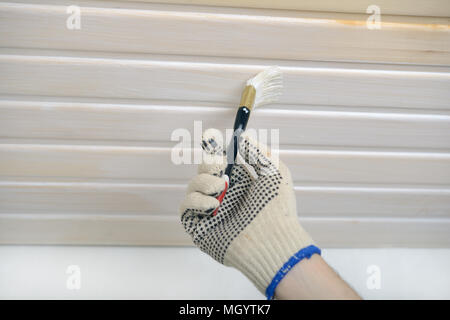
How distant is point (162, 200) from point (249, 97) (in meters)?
0.40

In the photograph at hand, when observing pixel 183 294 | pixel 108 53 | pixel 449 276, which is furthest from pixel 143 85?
pixel 449 276

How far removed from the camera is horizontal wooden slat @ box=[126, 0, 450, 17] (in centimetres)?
92

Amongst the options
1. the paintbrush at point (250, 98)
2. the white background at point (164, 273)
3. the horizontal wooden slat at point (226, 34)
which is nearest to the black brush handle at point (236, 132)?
the paintbrush at point (250, 98)

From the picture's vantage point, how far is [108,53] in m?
0.95

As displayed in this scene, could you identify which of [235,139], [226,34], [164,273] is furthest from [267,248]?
[226,34]

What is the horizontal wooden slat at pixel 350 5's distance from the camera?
3.02ft

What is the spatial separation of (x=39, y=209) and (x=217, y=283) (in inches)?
21.9

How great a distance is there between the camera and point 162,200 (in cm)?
112

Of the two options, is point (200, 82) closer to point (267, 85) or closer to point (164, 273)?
point (267, 85)

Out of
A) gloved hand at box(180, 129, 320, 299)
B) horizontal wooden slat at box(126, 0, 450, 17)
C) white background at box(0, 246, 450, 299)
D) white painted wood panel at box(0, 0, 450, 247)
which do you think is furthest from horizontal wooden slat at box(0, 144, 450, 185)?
horizontal wooden slat at box(126, 0, 450, 17)

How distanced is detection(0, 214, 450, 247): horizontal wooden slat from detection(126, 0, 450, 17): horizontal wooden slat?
0.60 meters

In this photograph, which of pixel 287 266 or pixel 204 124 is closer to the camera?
pixel 287 266

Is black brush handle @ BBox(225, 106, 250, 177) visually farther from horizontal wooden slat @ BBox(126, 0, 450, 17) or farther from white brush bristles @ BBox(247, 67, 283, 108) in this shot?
horizontal wooden slat @ BBox(126, 0, 450, 17)

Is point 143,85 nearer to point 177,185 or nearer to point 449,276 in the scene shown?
point 177,185
